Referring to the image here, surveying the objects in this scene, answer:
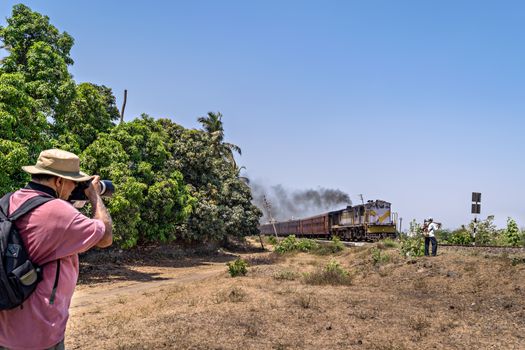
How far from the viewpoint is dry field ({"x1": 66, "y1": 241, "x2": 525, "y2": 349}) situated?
24.0ft

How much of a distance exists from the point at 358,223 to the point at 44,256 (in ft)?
113

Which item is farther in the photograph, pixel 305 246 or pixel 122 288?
pixel 305 246

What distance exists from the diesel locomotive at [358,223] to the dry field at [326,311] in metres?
16.5

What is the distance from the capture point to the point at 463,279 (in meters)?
13.7

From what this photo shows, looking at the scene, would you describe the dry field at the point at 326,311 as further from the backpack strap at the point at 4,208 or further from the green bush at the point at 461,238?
the green bush at the point at 461,238

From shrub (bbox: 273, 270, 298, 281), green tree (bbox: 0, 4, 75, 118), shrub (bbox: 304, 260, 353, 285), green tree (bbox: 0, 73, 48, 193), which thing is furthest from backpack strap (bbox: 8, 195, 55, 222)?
green tree (bbox: 0, 4, 75, 118)

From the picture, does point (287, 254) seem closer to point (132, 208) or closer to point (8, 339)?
point (132, 208)

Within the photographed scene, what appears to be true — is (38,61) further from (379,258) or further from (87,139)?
(379,258)

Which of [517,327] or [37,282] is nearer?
[37,282]

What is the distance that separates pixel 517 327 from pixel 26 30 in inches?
773

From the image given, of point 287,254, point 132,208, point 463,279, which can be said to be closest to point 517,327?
point 463,279

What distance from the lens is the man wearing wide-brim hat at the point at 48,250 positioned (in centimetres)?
280

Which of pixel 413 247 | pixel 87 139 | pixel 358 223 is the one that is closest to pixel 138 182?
pixel 87 139

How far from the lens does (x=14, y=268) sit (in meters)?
2.68
